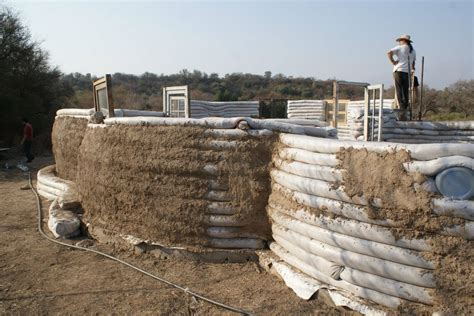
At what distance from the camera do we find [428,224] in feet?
9.01

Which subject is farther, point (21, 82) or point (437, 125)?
point (21, 82)

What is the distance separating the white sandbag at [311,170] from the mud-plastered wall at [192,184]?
348 mm

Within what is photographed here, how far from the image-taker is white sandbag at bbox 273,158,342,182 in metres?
3.34

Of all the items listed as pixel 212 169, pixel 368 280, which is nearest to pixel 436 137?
pixel 212 169

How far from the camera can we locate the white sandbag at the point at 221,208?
428cm

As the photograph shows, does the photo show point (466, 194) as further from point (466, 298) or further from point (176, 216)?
point (176, 216)

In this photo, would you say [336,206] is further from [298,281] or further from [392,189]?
[298,281]

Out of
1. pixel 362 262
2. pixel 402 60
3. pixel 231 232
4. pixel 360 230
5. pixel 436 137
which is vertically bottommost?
pixel 231 232

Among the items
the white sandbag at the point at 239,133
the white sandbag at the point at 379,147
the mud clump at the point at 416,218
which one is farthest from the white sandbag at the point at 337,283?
the white sandbag at the point at 239,133

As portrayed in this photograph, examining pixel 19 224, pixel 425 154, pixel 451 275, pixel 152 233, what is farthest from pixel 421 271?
pixel 19 224

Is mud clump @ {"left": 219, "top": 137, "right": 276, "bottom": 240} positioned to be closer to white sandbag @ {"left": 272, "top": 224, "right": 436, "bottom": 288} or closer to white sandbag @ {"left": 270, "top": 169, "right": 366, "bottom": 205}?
white sandbag @ {"left": 270, "top": 169, "right": 366, "bottom": 205}

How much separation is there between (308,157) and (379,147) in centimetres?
70

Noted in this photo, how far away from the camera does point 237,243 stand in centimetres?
436

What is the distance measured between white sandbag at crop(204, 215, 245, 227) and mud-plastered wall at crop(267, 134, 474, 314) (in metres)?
0.59
